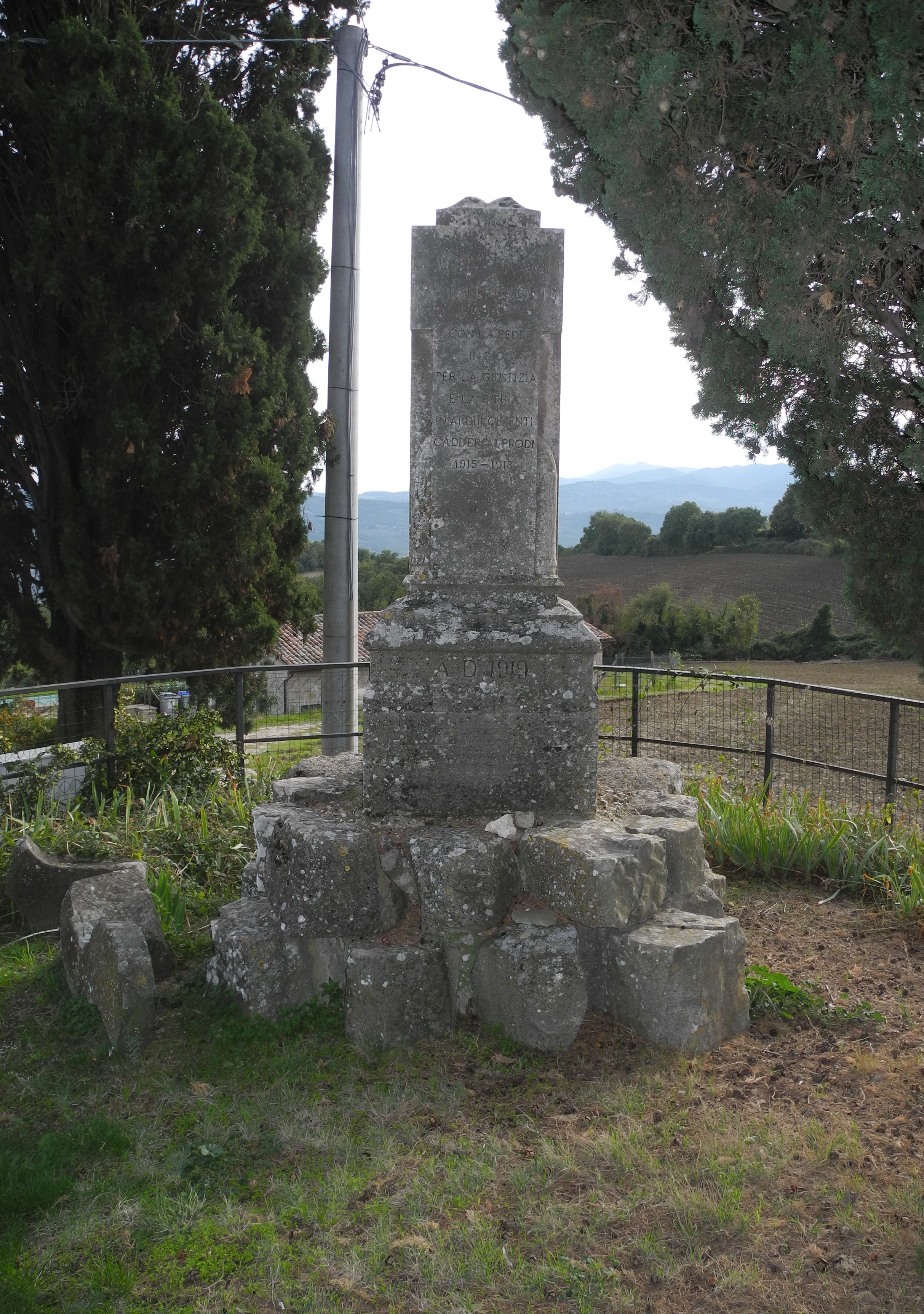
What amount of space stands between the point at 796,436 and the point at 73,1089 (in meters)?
4.01

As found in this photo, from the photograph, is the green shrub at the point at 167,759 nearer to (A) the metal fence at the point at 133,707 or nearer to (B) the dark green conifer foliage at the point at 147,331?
(A) the metal fence at the point at 133,707

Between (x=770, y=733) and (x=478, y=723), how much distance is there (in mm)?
3117

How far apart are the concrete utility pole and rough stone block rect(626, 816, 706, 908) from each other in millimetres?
3879

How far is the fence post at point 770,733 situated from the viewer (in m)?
6.37

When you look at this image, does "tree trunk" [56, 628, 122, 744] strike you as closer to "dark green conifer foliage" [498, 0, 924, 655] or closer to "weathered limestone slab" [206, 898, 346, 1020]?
"weathered limestone slab" [206, 898, 346, 1020]

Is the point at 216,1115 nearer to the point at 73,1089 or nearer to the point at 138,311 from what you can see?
the point at 73,1089

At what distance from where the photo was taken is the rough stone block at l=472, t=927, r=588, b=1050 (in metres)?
3.54

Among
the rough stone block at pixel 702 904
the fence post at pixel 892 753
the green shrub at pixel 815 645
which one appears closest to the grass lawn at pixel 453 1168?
the rough stone block at pixel 702 904

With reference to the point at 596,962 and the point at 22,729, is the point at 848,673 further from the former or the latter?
the point at 596,962

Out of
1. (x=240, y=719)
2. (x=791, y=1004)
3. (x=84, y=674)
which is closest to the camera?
(x=791, y=1004)

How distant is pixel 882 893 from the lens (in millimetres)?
5066

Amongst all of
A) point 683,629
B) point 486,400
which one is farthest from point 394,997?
point 683,629

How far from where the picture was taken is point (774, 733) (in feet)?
23.3

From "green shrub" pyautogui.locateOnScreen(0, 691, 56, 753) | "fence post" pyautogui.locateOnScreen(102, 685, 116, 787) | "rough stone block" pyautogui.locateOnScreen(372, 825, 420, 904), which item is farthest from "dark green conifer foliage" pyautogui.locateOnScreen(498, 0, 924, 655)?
"green shrub" pyautogui.locateOnScreen(0, 691, 56, 753)
